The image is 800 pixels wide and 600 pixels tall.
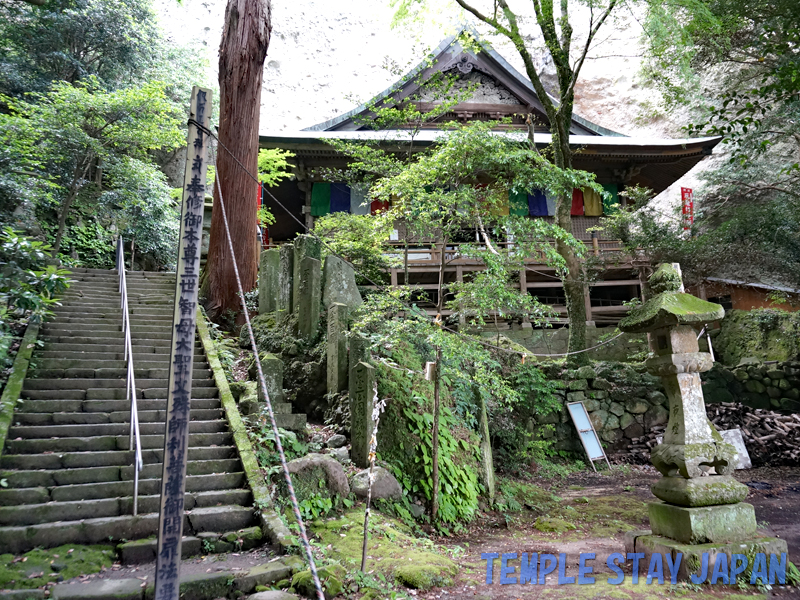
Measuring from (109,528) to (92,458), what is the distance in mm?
1180

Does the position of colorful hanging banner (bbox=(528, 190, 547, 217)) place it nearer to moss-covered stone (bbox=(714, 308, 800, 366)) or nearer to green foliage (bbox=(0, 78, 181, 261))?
moss-covered stone (bbox=(714, 308, 800, 366))

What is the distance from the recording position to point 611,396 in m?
10.6

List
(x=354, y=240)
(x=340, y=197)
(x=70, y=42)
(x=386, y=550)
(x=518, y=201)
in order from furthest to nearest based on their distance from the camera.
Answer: (x=340, y=197) < (x=70, y=42) < (x=518, y=201) < (x=354, y=240) < (x=386, y=550)

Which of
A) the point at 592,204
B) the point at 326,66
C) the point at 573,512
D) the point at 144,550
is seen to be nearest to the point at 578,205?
the point at 592,204

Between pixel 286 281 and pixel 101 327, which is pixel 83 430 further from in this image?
pixel 286 281

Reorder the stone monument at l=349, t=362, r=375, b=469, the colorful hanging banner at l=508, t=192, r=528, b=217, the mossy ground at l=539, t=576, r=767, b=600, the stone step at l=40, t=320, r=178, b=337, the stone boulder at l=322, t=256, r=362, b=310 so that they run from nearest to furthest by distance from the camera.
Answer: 1. the mossy ground at l=539, t=576, r=767, b=600
2. the stone monument at l=349, t=362, r=375, b=469
3. the stone step at l=40, t=320, r=178, b=337
4. the stone boulder at l=322, t=256, r=362, b=310
5. the colorful hanging banner at l=508, t=192, r=528, b=217

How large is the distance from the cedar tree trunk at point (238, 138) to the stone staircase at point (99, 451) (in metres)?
2.19

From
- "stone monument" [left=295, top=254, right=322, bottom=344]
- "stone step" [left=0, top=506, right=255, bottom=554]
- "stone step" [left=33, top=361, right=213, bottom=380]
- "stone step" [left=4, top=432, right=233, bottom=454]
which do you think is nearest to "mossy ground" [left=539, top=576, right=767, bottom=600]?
"stone step" [left=0, top=506, right=255, bottom=554]

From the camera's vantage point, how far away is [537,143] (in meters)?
15.0

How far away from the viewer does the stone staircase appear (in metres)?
4.16

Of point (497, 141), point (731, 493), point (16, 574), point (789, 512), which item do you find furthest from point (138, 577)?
point (789, 512)

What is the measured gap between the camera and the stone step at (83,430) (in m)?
5.17

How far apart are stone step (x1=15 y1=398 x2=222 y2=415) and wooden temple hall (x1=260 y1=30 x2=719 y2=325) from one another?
7473mm

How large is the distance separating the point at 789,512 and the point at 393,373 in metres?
5.71
